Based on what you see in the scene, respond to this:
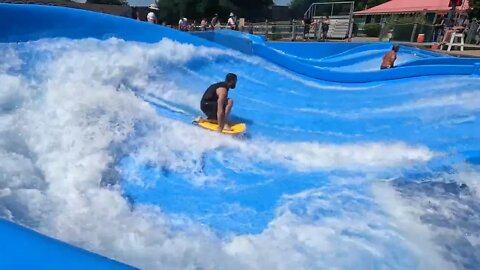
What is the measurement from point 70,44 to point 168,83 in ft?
4.29

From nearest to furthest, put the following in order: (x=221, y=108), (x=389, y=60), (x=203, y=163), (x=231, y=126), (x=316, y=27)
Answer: (x=203, y=163) → (x=221, y=108) → (x=231, y=126) → (x=389, y=60) → (x=316, y=27)

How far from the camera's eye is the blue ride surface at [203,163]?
2508 millimetres

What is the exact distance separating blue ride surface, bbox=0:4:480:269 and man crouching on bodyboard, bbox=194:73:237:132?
21 centimetres

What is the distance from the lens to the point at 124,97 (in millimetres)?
4773

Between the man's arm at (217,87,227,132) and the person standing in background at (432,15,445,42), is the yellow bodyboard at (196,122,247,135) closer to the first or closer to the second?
the man's arm at (217,87,227,132)

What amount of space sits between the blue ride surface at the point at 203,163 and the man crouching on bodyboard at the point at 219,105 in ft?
0.69

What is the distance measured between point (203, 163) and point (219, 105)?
0.86 m

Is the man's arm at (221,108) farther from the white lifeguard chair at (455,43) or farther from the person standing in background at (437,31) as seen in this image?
the person standing in background at (437,31)

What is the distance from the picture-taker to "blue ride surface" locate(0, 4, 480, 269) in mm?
2508

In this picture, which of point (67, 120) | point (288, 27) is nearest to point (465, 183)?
point (67, 120)

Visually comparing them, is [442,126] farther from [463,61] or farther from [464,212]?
[463,61]

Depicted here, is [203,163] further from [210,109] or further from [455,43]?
[455,43]

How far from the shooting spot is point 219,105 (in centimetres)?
451

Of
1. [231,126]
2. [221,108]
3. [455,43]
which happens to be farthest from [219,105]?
[455,43]
